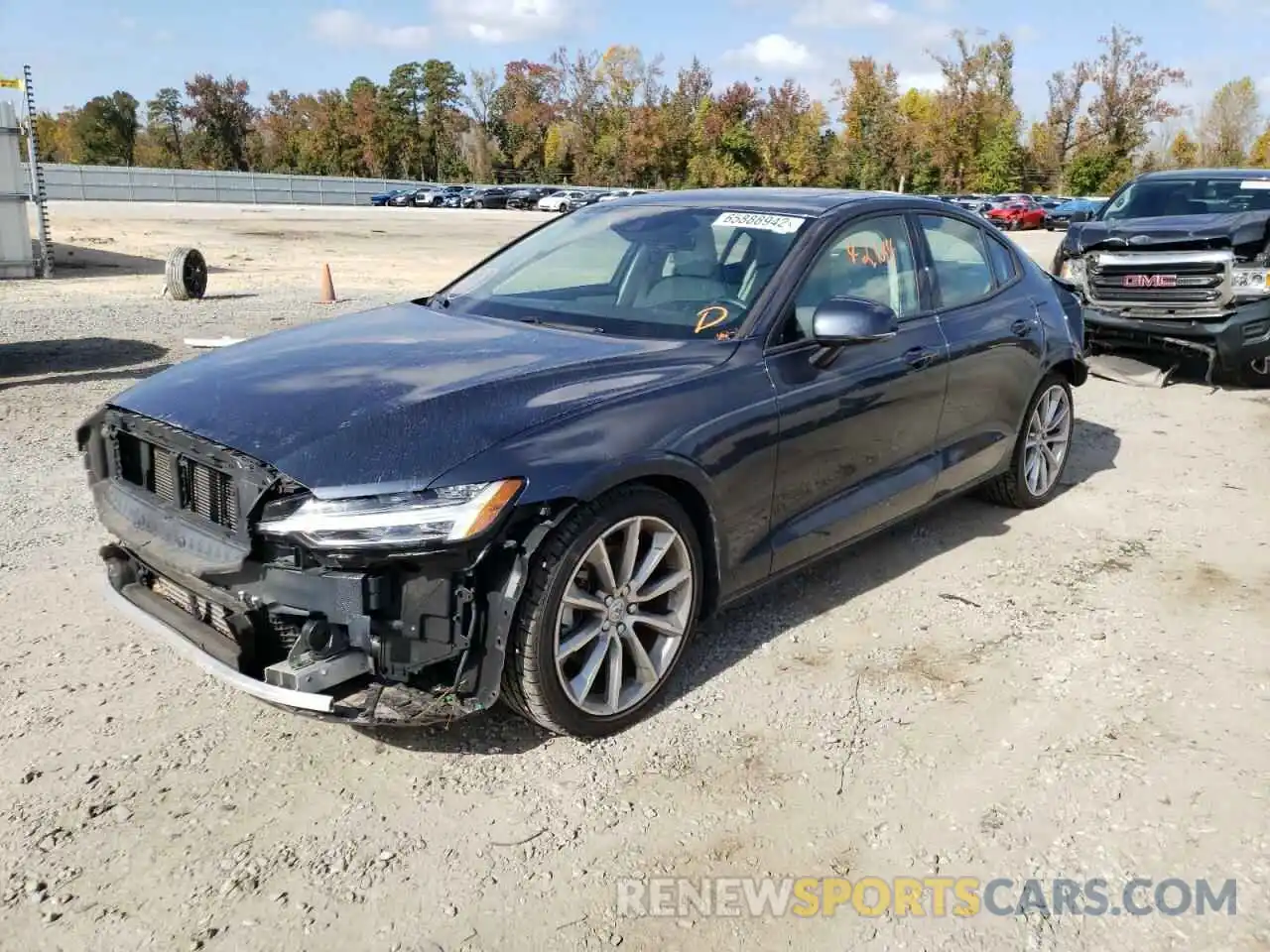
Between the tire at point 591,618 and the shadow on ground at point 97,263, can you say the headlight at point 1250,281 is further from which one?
the shadow on ground at point 97,263

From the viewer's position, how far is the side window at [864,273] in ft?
13.2

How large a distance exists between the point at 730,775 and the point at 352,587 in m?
1.30

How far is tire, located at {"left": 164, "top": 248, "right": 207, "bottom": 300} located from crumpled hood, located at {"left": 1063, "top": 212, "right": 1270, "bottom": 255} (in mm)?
10930

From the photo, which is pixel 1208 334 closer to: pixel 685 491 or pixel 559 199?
pixel 685 491

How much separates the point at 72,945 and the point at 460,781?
3.54ft

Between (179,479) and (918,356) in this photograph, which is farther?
(918,356)

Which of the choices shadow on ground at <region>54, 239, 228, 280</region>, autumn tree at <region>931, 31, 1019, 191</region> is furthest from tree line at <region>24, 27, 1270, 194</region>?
shadow on ground at <region>54, 239, 228, 280</region>

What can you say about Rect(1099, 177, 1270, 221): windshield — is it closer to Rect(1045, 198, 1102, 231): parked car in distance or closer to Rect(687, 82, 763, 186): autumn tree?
Rect(1045, 198, 1102, 231): parked car in distance

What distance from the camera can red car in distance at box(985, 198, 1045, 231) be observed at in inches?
1831

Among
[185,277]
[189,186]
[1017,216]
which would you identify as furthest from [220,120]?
[185,277]

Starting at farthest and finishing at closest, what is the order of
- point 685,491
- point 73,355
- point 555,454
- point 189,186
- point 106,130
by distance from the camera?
point 106,130, point 189,186, point 73,355, point 685,491, point 555,454

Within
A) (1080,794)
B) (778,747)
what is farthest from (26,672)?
(1080,794)

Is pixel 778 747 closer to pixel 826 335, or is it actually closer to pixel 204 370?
pixel 826 335

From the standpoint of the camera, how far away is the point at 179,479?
10.5ft
